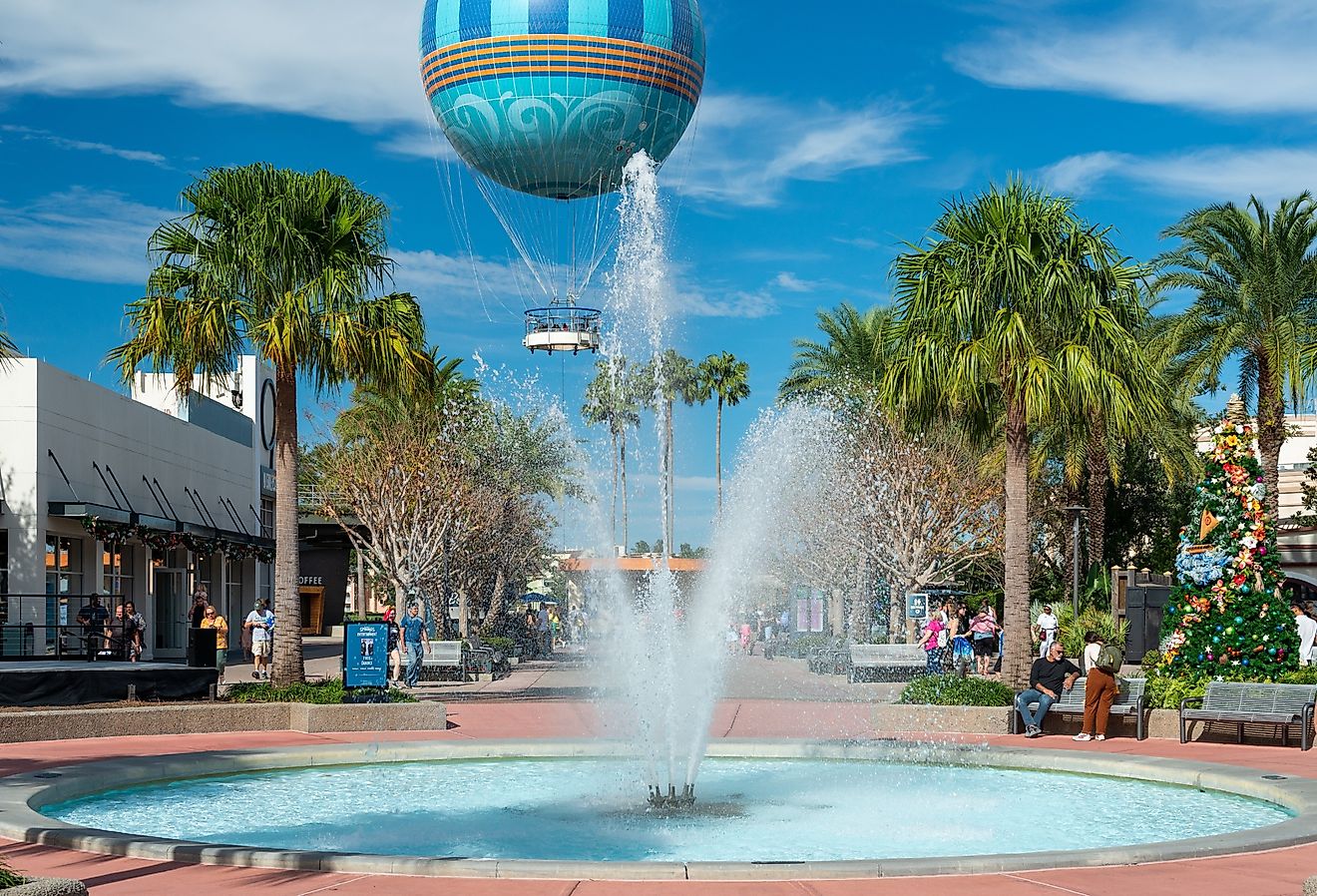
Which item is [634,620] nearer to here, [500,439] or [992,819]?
[992,819]

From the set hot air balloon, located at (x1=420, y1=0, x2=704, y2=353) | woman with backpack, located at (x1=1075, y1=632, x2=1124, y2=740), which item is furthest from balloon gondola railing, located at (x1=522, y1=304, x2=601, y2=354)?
woman with backpack, located at (x1=1075, y1=632, x2=1124, y2=740)

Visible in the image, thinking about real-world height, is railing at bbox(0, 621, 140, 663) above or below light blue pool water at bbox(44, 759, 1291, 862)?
above

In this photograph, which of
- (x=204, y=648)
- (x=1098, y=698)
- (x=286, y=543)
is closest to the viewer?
(x=1098, y=698)

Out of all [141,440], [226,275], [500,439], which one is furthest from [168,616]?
[226,275]

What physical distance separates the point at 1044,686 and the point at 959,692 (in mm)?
1330

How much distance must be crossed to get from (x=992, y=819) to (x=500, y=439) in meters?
40.3

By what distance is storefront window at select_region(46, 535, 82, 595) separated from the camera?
35031 millimetres

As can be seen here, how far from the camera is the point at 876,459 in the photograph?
42.6 m

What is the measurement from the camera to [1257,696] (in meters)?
18.7

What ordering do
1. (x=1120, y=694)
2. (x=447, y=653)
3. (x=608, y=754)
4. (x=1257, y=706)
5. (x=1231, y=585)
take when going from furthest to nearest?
1. (x=447, y=653)
2. (x=1231, y=585)
3. (x=1120, y=694)
4. (x=1257, y=706)
5. (x=608, y=754)

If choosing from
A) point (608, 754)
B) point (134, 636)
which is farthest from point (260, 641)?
point (608, 754)

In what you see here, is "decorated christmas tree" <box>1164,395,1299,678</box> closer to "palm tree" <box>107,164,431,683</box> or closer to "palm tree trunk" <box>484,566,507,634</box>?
Result: "palm tree" <box>107,164,431,683</box>

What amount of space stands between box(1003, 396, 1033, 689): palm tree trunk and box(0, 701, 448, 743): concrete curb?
880cm

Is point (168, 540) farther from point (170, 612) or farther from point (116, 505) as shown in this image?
point (170, 612)
